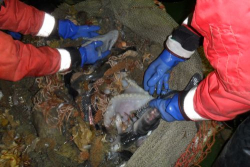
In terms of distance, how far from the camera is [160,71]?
2.59m

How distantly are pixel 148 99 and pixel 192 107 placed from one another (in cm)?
82

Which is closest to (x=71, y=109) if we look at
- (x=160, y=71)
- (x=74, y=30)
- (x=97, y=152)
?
(x=97, y=152)

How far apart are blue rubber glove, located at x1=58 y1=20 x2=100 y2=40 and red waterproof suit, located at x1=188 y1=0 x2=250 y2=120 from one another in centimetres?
206

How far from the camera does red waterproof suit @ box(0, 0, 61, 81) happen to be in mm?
1938

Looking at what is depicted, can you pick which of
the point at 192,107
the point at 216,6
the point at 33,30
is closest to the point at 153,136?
the point at 192,107

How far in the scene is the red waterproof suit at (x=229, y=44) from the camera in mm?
1108

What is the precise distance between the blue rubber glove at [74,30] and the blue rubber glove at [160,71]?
3.58 feet

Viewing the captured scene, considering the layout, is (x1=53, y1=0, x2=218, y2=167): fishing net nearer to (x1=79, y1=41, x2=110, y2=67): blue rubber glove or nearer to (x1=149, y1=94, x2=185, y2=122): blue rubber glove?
(x1=149, y1=94, x2=185, y2=122): blue rubber glove

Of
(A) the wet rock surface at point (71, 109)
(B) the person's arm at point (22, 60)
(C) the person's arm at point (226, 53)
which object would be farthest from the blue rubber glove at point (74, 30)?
(C) the person's arm at point (226, 53)

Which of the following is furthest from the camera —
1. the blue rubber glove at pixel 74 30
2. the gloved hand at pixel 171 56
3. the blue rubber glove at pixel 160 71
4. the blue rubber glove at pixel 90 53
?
the blue rubber glove at pixel 74 30

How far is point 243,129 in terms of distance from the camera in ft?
4.12

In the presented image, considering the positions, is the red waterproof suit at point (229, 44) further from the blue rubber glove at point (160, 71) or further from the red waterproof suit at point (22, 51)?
the red waterproof suit at point (22, 51)

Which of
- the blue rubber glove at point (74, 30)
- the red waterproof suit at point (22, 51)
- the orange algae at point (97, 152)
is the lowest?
the orange algae at point (97, 152)

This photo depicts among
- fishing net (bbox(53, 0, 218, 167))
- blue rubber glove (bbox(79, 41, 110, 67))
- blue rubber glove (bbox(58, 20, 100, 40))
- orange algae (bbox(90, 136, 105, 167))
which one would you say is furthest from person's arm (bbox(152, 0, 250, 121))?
blue rubber glove (bbox(58, 20, 100, 40))
